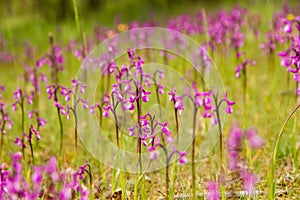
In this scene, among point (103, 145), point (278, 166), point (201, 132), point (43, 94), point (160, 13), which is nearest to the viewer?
point (278, 166)

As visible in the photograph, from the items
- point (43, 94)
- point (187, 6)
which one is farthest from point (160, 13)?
point (43, 94)

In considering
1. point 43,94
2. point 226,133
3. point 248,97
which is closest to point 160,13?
point 43,94

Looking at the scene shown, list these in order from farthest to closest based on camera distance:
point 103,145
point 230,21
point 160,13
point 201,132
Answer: point 160,13 < point 230,21 < point 201,132 < point 103,145

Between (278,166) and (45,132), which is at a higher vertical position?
(45,132)

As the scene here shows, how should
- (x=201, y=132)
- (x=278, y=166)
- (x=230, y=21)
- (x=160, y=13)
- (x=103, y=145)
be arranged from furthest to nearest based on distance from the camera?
1. (x=160, y=13)
2. (x=230, y=21)
3. (x=201, y=132)
4. (x=103, y=145)
5. (x=278, y=166)

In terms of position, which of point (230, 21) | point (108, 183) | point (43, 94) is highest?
point (230, 21)

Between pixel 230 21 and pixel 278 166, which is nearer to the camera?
pixel 278 166

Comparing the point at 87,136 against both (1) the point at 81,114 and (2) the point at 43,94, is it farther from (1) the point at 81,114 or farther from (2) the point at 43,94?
(2) the point at 43,94

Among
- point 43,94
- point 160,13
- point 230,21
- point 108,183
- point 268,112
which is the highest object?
point 160,13

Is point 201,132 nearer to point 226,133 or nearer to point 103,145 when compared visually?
point 226,133
